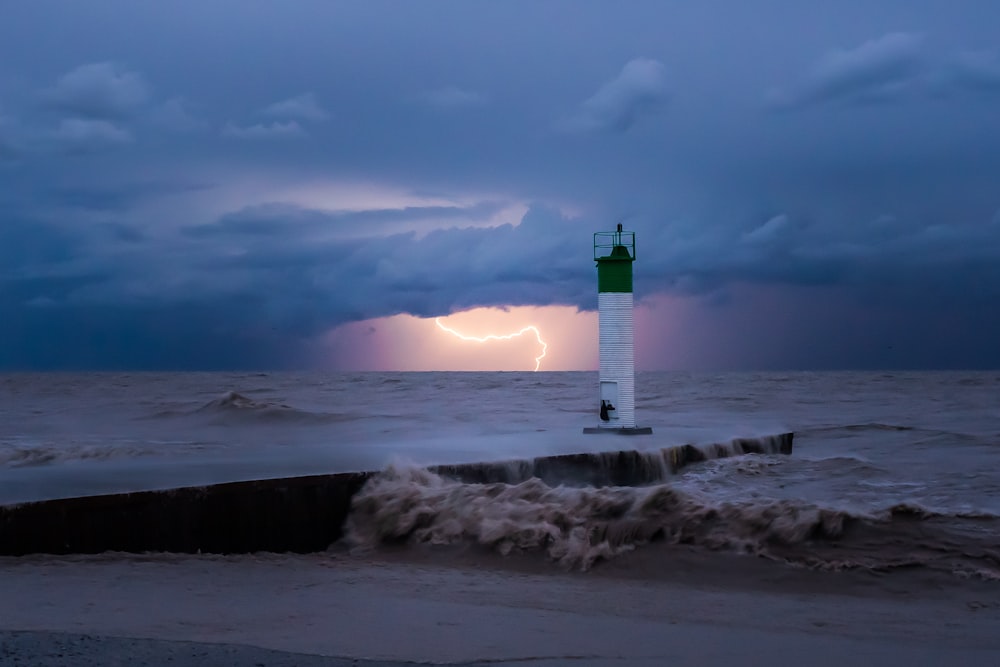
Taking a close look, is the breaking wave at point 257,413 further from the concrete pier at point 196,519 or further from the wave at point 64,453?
the concrete pier at point 196,519

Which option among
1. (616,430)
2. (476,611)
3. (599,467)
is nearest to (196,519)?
(476,611)

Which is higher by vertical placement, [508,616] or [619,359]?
[619,359]

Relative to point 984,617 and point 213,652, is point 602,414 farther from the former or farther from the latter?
point 213,652

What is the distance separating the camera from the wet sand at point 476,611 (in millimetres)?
4109

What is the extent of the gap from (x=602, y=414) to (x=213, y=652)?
952 cm

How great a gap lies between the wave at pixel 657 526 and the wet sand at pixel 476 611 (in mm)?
Result: 202

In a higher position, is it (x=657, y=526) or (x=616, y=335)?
(x=616, y=335)

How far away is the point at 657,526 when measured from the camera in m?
7.33

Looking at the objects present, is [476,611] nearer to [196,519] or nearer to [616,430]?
[196,519]

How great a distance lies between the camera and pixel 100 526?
6.48m

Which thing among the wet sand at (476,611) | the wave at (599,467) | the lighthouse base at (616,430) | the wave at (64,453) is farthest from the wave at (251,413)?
the wet sand at (476,611)

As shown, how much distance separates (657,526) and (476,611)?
101 inches

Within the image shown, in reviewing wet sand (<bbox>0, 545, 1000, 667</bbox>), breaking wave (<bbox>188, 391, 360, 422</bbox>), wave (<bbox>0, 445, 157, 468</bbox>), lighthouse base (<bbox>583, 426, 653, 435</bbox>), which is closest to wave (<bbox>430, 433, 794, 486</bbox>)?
lighthouse base (<bbox>583, 426, 653, 435</bbox>)

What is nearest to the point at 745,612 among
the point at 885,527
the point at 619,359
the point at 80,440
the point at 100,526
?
the point at 885,527
